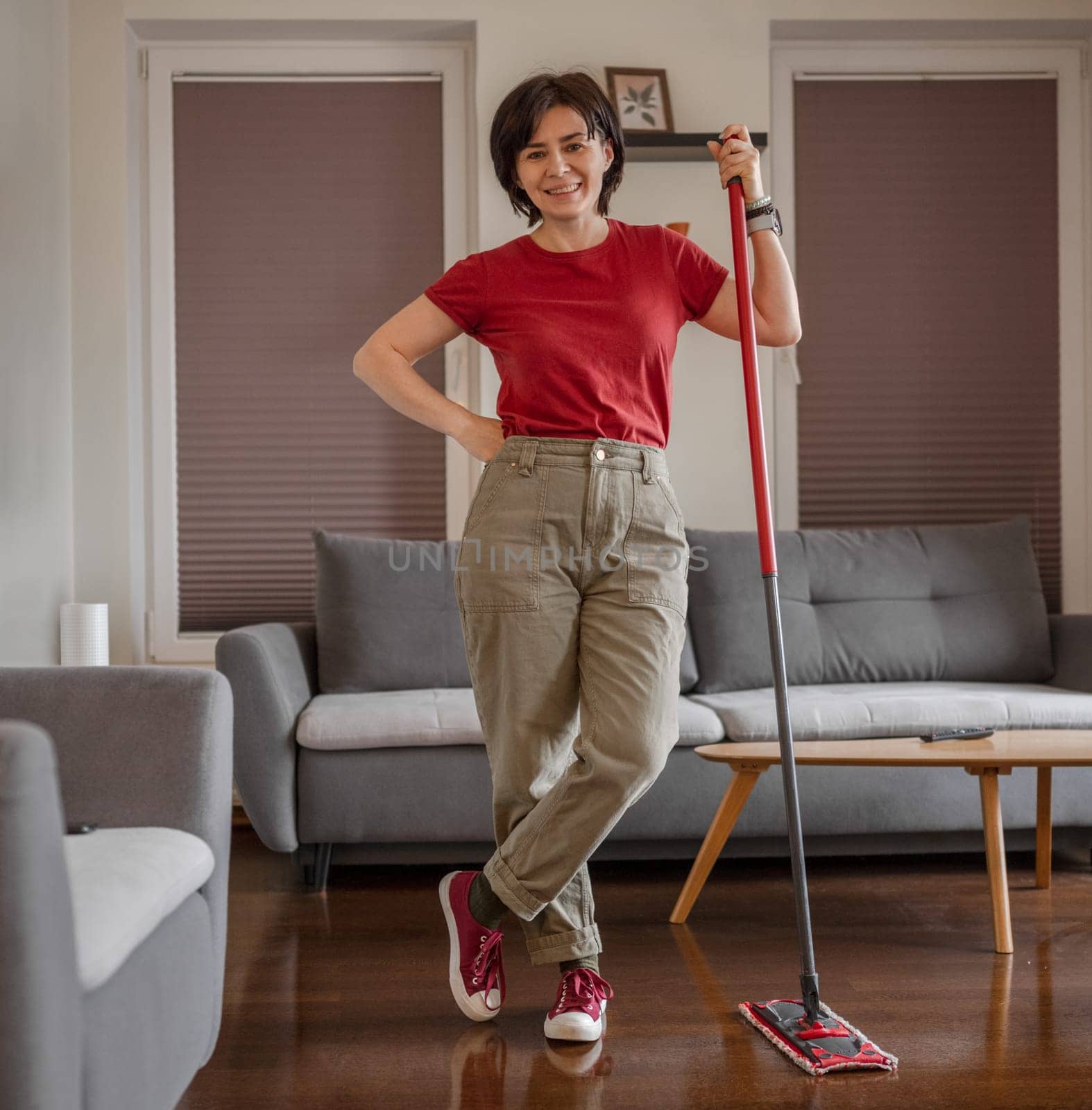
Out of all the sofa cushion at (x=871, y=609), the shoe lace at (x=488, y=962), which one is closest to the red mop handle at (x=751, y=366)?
the shoe lace at (x=488, y=962)

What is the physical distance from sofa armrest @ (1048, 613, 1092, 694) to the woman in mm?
1822

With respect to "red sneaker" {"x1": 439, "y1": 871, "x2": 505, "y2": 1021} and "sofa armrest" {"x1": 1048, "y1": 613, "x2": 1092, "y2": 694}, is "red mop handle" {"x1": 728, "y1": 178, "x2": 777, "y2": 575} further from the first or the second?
"sofa armrest" {"x1": 1048, "y1": 613, "x2": 1092, "y2": 694}

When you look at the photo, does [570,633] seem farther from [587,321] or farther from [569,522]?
[587,321]

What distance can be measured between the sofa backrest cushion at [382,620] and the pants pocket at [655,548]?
1.36 m

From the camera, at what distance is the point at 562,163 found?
174 cm

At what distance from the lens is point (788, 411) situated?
12.1 ft

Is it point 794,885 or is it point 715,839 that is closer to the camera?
point 794,885

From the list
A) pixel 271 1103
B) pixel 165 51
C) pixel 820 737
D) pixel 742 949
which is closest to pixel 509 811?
pixel 271 1103

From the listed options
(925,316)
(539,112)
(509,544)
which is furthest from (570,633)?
(925,316)

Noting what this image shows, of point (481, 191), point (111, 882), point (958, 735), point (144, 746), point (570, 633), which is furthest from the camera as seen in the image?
point (481, 191)

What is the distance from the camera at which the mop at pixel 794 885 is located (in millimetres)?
1582

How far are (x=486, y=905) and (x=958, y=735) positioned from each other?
1.12 meters

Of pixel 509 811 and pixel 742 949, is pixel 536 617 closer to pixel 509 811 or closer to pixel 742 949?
pixel 509 811

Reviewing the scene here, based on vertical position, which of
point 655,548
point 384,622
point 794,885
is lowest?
point 794,885
